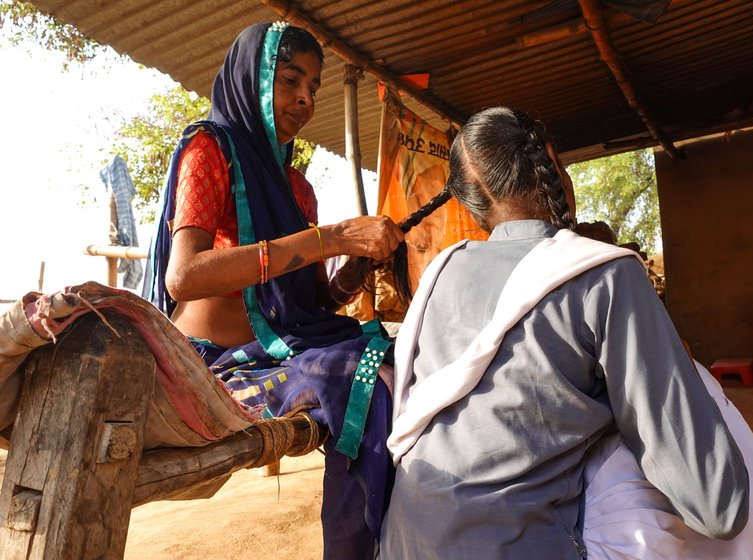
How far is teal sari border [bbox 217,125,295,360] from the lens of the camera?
75.2 inches

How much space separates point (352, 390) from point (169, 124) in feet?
43.2

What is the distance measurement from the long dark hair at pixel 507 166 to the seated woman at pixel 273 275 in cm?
39

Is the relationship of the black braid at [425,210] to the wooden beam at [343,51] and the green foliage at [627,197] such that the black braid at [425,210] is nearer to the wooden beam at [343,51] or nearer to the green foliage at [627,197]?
the wooden beam at [343,51]

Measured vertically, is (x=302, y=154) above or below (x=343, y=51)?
above

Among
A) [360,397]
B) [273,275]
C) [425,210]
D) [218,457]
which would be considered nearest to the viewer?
[218,457]

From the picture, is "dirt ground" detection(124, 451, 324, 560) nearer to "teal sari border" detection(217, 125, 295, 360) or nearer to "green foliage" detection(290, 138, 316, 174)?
"teal sari border" detection(217, 125, 295, 360)

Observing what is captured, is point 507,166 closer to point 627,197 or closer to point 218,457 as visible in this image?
point 218,457

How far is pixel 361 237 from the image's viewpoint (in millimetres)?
1924

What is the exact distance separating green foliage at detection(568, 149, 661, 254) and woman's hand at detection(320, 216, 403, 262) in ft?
57.2

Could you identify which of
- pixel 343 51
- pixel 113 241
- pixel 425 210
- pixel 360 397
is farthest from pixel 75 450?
pixel 113 241

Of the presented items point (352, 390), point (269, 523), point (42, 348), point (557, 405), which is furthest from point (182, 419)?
point (269, 523)

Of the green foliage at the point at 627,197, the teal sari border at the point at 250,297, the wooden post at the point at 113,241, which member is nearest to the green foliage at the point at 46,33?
the wooden post at the point at 113,241

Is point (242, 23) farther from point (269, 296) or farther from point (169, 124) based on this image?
point (169, 124)

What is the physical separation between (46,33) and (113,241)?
621cm
